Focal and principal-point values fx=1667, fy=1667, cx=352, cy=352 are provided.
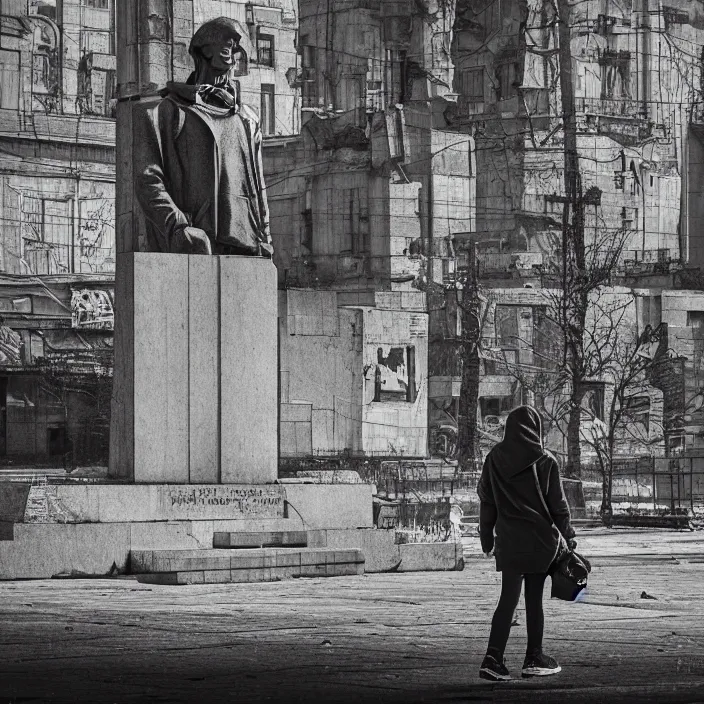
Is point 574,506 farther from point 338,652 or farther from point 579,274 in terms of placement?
point 338,652

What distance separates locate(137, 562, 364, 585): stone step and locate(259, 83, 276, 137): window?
129 ft

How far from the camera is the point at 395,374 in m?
40.8

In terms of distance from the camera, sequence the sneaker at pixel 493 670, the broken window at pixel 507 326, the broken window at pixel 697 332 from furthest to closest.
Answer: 1. the broken window at pixel 697 332
2. the broken window at pixel 507 326
3. the sneaker at pixel 493 670

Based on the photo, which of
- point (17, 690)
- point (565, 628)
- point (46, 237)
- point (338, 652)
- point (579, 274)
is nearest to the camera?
point (17, 690)

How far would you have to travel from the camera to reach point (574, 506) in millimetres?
28719

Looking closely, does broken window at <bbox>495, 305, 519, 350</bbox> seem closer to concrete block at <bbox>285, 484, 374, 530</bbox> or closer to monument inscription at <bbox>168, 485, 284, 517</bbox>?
concrete block at <bbox>285, 484, 374, 530</bbox>

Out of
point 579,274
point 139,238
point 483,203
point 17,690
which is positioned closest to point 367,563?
point 139,238

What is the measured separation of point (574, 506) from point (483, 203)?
78.8 ft

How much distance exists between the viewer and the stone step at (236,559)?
11703 mm

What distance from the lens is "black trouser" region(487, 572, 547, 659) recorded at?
6836mm

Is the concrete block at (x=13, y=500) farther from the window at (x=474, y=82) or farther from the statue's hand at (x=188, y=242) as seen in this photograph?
the window at (x=474, y=82)

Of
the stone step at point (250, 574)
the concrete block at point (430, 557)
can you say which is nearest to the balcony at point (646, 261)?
the concrete block at point (430, 557)

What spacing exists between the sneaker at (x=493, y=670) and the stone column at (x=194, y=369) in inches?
232

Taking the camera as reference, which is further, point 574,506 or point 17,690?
point 574,506
